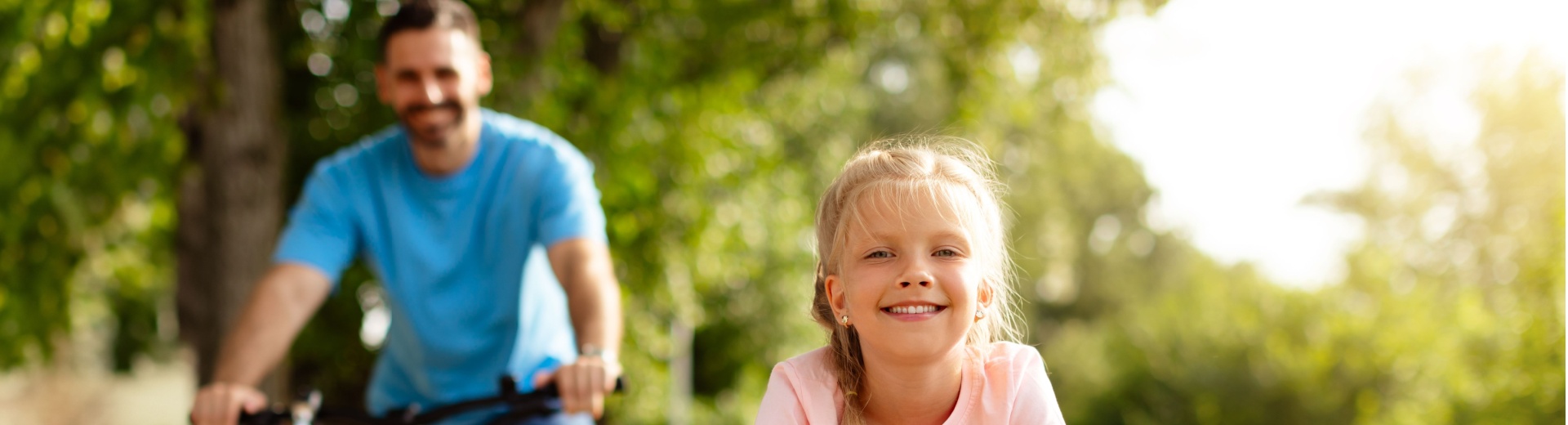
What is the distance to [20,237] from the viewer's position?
6.42 m

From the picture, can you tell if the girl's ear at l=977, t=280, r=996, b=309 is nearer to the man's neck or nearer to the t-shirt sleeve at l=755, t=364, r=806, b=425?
the t-shirt sleeve at l=755, t=364, r=806, b=425

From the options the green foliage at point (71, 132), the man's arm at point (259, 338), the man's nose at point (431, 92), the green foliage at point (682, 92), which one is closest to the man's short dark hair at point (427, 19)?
the man's nose at point (431, 92)

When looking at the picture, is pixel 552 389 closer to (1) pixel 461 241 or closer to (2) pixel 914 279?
(1) pixel 461 241

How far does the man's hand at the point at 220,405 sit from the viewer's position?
274cm

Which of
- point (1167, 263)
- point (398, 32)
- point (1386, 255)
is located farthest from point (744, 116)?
point (1167, 263)

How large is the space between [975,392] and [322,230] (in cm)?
175

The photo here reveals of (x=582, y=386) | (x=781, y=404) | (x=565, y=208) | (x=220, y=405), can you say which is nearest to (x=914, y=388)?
(x=781, y=404)

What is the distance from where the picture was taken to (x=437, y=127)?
2.98 meters

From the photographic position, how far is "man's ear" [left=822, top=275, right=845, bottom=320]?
6.81ft

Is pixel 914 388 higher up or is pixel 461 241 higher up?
pixel 461 241

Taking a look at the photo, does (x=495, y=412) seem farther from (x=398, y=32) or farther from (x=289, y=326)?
(x=398, y=32)

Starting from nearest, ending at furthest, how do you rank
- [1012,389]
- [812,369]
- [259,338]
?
[1012,389] → [812,369] → [259,338]

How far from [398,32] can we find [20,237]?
4452 mm

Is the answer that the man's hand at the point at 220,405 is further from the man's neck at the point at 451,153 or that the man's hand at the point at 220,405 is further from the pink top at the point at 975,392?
the pink top at the point at 975,392
